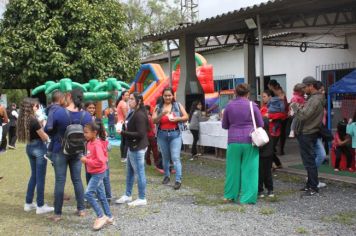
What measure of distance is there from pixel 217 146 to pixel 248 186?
457 cm

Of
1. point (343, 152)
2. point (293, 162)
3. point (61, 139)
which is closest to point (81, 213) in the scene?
point (61, 139)

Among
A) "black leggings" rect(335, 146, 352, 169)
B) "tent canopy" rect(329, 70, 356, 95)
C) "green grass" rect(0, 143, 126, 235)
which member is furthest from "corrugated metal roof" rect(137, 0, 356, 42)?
"green grass" rect(0, 143, 126, 235)

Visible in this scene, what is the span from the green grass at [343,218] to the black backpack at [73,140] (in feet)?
10.6

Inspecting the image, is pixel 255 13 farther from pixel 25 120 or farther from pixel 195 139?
pixel 25 120

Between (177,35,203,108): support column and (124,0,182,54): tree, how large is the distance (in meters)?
25.0

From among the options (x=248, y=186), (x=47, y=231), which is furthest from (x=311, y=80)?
(x=47, y=231)

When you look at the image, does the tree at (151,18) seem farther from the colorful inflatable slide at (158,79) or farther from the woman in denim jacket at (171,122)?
the woman in denim jacket at (171,122)

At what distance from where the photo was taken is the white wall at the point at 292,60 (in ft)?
56.7

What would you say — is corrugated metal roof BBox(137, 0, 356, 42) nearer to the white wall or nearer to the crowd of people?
the crowd of people

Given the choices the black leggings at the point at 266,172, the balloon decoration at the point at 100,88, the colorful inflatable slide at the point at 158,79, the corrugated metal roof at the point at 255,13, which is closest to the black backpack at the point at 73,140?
the black leggings at the point at 266,172

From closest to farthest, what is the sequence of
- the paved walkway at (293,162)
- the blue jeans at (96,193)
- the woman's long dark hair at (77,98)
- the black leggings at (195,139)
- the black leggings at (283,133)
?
the blue jeans at (96,193) < the woman's long dark hair at (77,98) < the paved walkway at (293,162) < the black leggings at (283,133) < the black leggings at (195,139)

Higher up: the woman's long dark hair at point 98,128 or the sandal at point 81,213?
the woman's long dark hair at point 98,128

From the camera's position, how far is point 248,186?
683 centimetres

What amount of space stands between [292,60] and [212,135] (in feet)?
29.9
